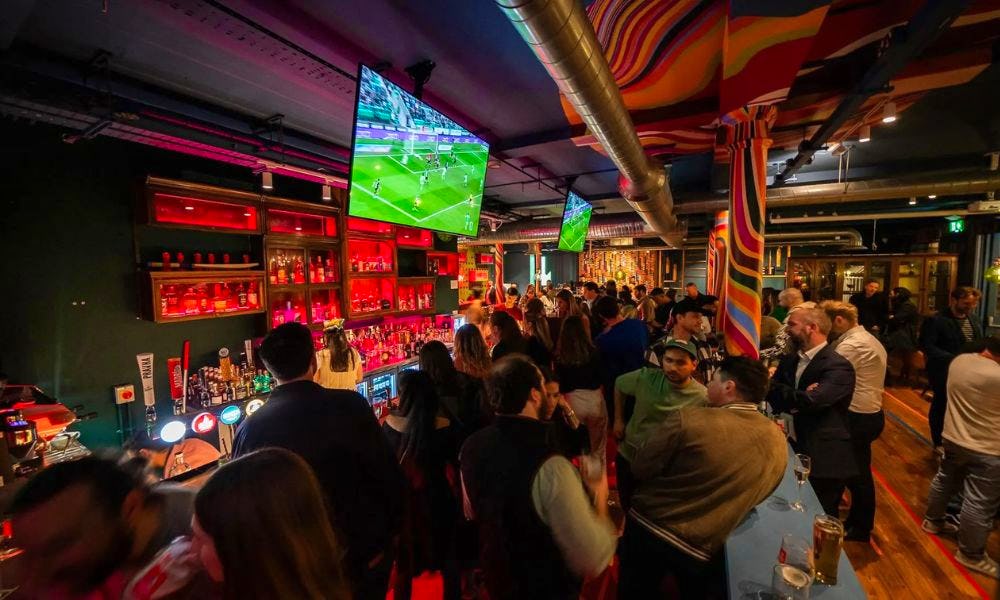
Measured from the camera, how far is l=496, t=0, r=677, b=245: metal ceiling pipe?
1.44 m

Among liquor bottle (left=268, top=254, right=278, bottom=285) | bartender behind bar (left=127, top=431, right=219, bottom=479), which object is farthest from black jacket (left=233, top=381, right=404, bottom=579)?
liquor bottle (left=268, top=254, right=278, bottom=285)

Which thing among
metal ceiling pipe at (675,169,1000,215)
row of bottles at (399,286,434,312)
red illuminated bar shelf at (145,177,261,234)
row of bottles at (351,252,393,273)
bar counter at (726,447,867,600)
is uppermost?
metal ceiling pipe at (675,169,1000,215)

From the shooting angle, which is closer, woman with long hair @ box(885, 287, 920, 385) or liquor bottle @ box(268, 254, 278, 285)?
liquor bottle @ box(268, 254, 278, 285)

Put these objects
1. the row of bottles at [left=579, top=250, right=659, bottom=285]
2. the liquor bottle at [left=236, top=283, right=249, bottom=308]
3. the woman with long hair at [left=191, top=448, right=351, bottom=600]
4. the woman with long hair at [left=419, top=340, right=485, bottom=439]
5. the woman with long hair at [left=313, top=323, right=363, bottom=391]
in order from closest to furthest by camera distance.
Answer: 1. the woman with long hair at [left=191, top=448, right=351, bottom=600]
2. the woman with long hair at [left=419, top=340, right=485, bottom=439]
3. the woman with long hair at [left=313, top=323, right=363, bottom=391]
4. the liquor bottle at [left=236, top=283, right=249, bottom=308]
5. the row of bottles at [left=579, top=250, right=659, bottom=285]

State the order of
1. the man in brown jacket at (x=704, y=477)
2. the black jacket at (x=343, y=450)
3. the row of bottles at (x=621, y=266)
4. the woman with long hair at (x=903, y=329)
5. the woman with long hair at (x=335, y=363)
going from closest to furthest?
the black jacket at (x=343, y=450) → the man in brown jacket at (x=704, y=477) → the woman with long hair at (x=335, y=363) → the woman with long hair at (x=903, y=329) → the row of bottles at (x=621, y=266)

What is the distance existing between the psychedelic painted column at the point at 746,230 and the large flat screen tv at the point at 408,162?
2685 mm

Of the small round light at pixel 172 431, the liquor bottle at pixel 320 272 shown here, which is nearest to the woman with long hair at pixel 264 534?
the small round light at pixel 172 431

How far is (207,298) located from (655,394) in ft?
13.4

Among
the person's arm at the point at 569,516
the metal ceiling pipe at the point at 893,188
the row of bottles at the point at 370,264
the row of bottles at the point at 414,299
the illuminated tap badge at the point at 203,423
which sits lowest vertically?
the illuminated tap badge at the point at 203,423

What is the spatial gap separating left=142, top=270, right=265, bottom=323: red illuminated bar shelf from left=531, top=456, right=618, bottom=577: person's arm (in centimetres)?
360

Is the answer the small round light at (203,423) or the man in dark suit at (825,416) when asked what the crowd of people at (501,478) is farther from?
the small round light at (203,423)

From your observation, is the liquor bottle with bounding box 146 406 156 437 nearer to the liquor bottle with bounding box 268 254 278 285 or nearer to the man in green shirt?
the liquor bottle with bounding box 268 254 278 285

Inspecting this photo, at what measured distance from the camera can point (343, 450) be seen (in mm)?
1639

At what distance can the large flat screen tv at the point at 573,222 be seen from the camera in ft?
18.6
